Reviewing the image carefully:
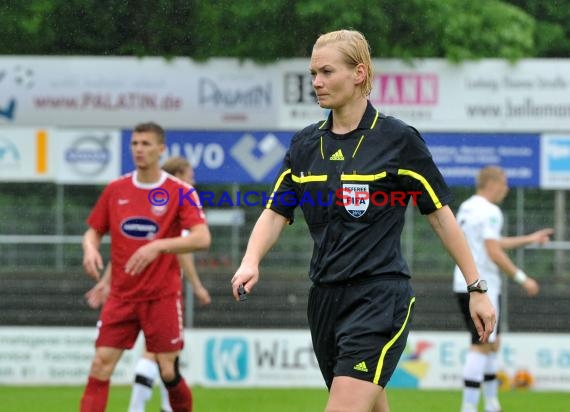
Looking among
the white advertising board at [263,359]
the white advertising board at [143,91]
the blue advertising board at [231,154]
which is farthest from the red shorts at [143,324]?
the white advertising board at [143,91]

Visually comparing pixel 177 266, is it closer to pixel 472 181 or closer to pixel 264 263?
pixel 264 263

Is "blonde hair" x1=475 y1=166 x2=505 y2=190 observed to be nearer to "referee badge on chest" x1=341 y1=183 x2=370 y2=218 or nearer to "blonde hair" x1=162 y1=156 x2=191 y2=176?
"blonde hair" x1=162 y1=156 x2=191 y2=176

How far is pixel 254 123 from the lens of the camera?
1778cm

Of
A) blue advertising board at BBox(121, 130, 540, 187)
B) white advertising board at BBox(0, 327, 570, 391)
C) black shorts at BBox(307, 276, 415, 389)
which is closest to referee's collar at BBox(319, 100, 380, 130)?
black shorts at BBox(307, 276, 415, 389)

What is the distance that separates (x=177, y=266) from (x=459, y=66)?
937cm

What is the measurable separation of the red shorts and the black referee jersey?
3260 mm

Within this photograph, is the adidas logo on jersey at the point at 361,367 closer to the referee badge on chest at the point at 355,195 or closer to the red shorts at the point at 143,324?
the referee badge on chest at the point at 355,195

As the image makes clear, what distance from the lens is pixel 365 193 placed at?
5602mm

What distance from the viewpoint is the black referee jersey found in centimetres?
562

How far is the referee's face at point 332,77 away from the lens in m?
5.56

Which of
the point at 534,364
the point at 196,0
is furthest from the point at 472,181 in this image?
the point at 196,0

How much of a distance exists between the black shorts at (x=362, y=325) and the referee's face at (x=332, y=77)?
0.80 metres

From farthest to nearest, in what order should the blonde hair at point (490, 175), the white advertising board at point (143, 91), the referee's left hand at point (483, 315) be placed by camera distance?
the white advertising board at point (143, 91), the blonde hair at point (490, 175), the referee's left hand at point (483, 315)

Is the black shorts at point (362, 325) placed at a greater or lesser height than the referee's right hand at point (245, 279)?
lesser
